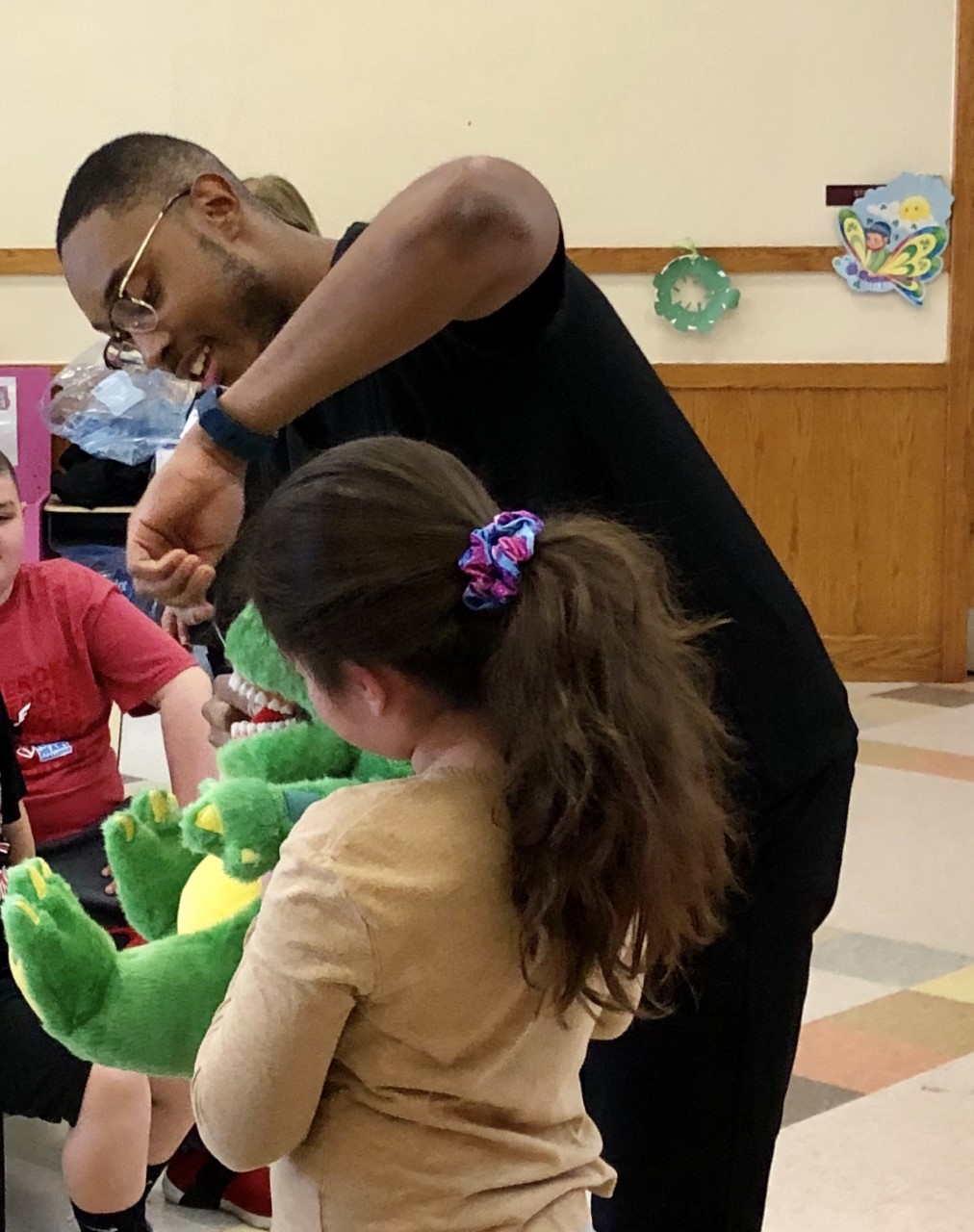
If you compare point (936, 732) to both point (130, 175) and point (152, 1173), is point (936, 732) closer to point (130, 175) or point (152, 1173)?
point (152, 1173)

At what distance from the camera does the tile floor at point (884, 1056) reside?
195cm

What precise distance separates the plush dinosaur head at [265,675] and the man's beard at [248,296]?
0.25 metres

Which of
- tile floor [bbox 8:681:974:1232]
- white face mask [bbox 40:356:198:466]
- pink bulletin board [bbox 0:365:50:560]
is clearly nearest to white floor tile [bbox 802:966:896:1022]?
tile floor [bbox 8:681:974:1232]

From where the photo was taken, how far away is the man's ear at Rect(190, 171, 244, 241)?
4.10 ft

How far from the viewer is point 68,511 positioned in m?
4.79

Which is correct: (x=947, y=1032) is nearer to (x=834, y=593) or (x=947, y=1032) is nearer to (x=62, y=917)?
(x=62, y=917)

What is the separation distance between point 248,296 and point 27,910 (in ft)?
1.62

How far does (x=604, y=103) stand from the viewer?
4789mm

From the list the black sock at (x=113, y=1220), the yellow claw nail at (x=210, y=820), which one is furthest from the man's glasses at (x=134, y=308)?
the black sock at (x=113, y=1220)

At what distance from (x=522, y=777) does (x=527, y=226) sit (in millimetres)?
350

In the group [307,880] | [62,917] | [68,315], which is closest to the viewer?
[307,880]

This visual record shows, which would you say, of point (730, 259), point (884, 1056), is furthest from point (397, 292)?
point (730, 259)

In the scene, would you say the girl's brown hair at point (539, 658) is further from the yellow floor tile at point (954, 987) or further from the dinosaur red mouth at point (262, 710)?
the yellow floor tile at point (954, 987)

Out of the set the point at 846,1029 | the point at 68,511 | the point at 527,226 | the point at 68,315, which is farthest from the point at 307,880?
the point at 68,315
